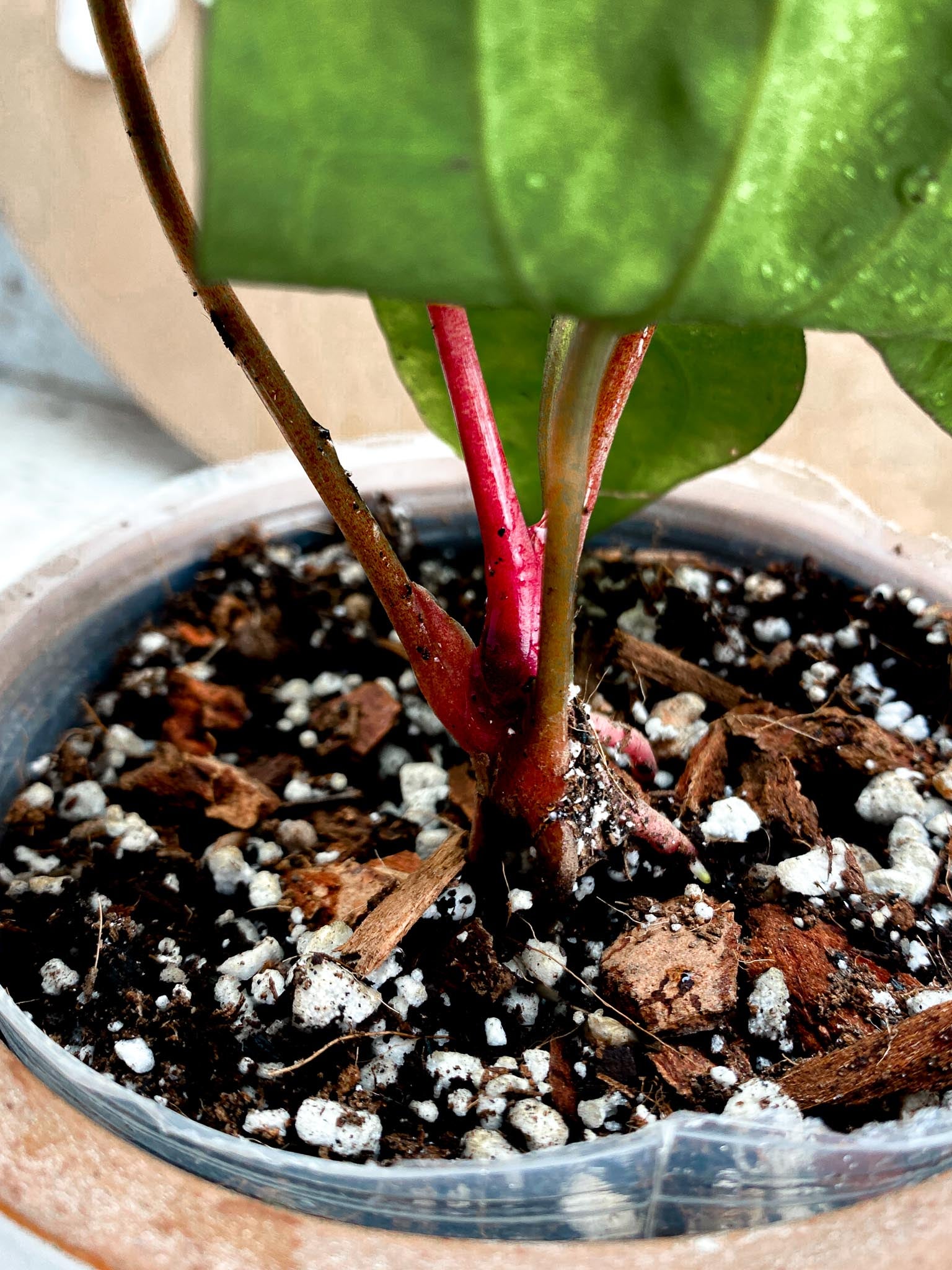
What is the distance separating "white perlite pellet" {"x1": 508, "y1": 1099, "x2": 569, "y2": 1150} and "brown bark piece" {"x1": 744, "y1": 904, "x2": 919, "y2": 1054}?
84 mm

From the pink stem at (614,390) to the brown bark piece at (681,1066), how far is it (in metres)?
0.16

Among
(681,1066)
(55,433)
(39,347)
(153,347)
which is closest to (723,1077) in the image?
(681,1066)

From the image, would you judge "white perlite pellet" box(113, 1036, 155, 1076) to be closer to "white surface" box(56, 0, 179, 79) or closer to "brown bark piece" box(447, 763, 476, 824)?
"brown bark piece" box(447, 763, 476, 824)

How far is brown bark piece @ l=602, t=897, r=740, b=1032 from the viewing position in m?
0.34

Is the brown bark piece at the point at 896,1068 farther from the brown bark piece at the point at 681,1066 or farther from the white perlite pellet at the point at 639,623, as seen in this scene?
the white perlite pellet at the point at 639,623

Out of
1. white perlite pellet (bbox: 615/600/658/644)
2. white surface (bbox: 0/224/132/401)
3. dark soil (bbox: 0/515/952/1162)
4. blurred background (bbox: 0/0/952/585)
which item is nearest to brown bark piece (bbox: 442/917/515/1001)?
dark soil (bbox: 0/515/952/1162)

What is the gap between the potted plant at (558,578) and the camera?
150mm

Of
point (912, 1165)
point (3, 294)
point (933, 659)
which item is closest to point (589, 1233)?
point (912, 1165)

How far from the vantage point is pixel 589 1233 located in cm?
26

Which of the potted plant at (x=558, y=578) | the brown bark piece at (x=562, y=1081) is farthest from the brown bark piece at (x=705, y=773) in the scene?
the brown bark piece at (x=562, y=1081)

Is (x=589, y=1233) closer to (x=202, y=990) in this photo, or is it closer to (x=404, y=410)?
(x=202, y=990)

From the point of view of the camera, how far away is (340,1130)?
12.3 inches

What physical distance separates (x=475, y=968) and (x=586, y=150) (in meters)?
0.27

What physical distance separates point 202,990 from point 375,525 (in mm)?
167
